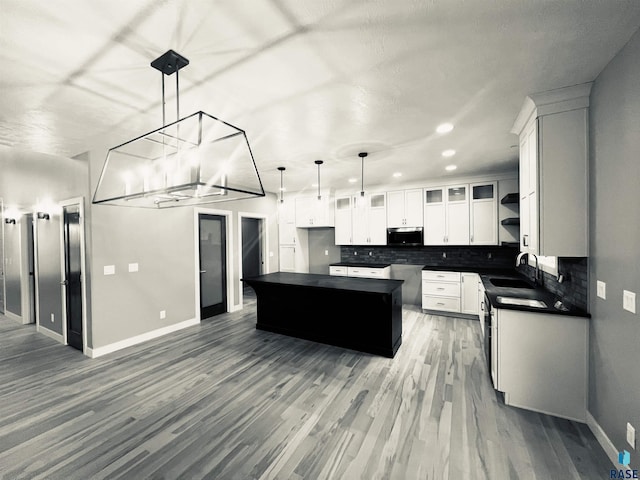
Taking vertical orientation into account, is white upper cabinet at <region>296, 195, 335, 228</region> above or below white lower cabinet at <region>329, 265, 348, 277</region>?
above

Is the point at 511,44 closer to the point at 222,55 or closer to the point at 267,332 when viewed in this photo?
the point at 222,55

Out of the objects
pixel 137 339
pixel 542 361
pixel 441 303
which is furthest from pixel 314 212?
pixel 542 361

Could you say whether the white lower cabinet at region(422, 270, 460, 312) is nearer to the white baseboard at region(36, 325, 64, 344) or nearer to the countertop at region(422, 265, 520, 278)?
the countertop at region(422, 265, 520, 278)

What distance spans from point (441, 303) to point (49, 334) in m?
6.47

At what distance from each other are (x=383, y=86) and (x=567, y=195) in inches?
66.6

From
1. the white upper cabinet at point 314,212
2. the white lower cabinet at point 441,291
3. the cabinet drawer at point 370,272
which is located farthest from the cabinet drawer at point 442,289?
the white upper cabinet at point 314,212

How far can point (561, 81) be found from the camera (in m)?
1.96

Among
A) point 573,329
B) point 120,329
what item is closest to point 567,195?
point 573,329

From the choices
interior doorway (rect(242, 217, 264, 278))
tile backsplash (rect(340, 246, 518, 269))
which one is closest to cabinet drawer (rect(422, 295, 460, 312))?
tile backsplash (rect(340, 246, 518, 269))

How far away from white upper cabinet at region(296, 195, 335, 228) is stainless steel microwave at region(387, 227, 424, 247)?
1413 millimetres

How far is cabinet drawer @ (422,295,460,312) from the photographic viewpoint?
480 cm

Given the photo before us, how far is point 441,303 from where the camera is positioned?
16.2ft

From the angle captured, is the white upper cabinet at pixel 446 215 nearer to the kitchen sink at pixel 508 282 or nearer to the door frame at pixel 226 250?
the kitchen sink at pixel 508 282

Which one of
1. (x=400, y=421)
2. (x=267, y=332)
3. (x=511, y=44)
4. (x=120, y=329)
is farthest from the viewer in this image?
(x=267, y=332)
